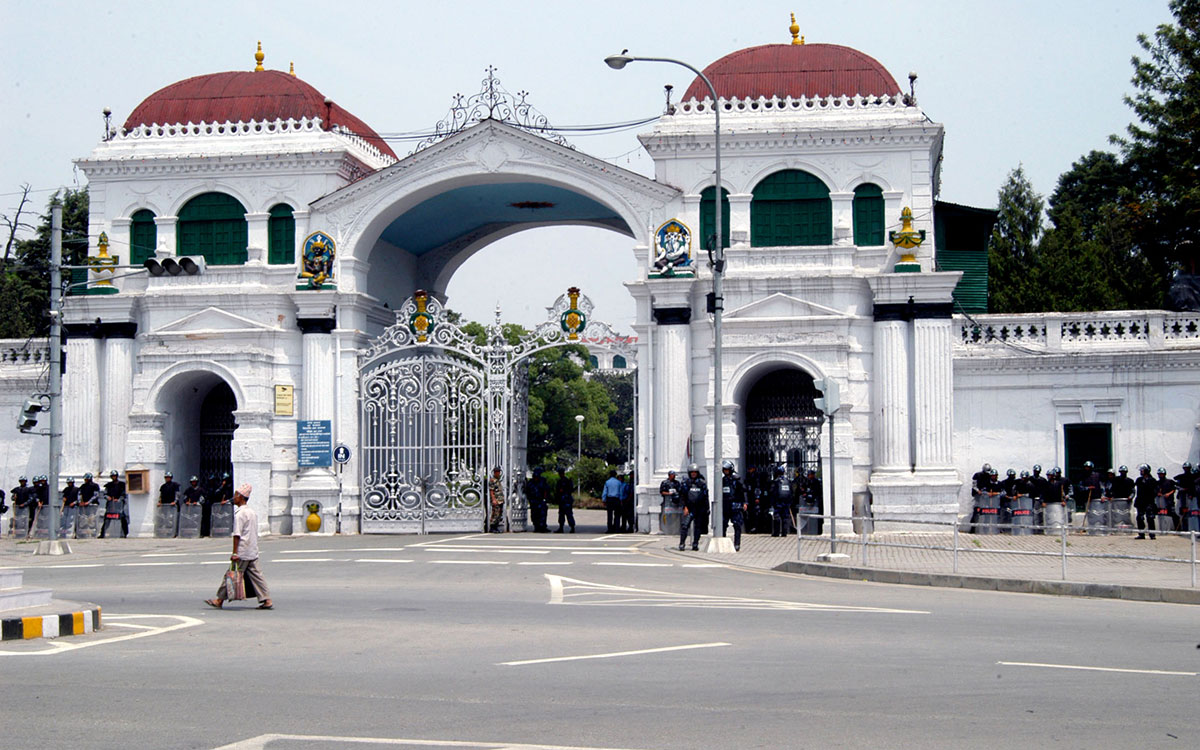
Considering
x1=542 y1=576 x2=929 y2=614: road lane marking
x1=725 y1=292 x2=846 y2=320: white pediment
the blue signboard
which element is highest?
x1=725 y1=292 x2=846 y2=320: white pediment

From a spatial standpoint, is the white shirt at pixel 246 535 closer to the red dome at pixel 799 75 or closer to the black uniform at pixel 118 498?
the black uniform at pixel 118 498

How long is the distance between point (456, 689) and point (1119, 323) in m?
24.7

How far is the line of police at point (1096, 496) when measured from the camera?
2786 centimetres

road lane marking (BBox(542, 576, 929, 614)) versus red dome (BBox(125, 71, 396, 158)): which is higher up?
red dome (BBox(125, 71, 396, 158))

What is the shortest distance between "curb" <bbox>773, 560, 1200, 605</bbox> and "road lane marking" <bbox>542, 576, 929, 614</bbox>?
11.1 ft

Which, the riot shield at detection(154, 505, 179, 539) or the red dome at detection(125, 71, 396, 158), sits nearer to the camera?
the riot shield at detection(154, 505, 179, 539)

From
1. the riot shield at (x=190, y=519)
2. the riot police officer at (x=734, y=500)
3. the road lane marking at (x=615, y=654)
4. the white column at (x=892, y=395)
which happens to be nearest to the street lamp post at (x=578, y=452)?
the riot shield at (x=190, y=519)

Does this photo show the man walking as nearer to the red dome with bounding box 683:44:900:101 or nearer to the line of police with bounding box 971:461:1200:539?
the line of police with bounding box 971:461:1200:539

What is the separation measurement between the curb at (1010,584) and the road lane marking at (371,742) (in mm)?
11472

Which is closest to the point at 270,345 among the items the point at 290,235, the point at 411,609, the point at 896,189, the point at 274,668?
the point at 290,235

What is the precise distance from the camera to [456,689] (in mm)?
10117

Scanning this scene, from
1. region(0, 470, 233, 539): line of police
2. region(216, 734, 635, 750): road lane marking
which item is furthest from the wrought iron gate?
region(216, 734, 635, 750): road lane marking

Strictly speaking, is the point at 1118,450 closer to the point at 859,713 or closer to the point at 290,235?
the point at 290,235

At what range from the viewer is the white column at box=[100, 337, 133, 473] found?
108ft
